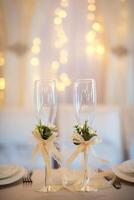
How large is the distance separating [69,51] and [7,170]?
4.51ft

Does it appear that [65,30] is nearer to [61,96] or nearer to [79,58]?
[79,58]

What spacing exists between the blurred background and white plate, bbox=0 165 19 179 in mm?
1035

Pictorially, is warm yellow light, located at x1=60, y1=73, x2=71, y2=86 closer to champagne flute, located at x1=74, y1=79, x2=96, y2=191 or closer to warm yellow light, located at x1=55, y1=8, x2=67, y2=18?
warm yellow light, located at x1=55, y1=8, x2=67, y2=18

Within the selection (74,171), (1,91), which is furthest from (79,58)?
(74,171)

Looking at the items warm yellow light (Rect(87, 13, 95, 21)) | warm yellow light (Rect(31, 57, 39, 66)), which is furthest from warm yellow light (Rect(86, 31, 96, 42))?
warm yellow light (Rect(31, 57, 39, 66))

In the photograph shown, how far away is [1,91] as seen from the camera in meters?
2.27

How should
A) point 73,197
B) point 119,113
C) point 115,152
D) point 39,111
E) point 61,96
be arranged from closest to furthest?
point 73,197 < point 39,111 < point 115,152 < point 119,113 < point 61,96

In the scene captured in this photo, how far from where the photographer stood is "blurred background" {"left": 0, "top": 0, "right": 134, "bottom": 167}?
7.18ft

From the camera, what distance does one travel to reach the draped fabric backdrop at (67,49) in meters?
2.20

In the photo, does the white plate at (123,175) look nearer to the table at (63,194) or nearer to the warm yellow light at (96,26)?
the table at (63,194)

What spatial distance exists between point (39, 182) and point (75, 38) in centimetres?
147

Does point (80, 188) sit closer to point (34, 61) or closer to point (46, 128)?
point (46, 128)

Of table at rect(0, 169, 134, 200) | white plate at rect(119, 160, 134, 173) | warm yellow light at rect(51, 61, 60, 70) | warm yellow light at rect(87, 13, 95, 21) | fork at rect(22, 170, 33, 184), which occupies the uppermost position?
warm yellow light at rect(87, 13, 95, 21)

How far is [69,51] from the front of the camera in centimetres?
224
